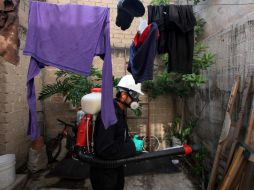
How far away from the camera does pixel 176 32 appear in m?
2.78

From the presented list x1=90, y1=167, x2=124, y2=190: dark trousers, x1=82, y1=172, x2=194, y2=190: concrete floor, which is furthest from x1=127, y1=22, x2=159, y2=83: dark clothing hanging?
x1=82, y1=172, x2=194, y2=190: concrete floor

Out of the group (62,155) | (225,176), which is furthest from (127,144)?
(62,155)

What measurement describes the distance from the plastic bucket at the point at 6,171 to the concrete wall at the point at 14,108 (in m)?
0.54

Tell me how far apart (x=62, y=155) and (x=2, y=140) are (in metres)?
1.47

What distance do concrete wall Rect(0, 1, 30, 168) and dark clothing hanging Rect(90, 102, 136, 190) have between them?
239 cm

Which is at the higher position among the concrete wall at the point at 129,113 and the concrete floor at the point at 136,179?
the concrete wall at the point at 129,113

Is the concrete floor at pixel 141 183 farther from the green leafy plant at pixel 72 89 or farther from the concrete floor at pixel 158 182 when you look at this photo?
the green leafy plant at pixel 72 89

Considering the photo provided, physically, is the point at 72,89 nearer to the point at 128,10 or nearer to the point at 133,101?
the point at 133,101

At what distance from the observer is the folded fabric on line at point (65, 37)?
7.13 ft

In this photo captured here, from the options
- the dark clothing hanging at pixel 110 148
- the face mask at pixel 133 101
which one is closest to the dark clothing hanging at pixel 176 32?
the face mask at pixel 133 101

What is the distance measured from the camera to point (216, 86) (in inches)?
152

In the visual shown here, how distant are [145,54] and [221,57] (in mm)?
1894

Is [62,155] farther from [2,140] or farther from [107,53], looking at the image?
[107,53]

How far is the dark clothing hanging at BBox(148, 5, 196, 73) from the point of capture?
270 cm
